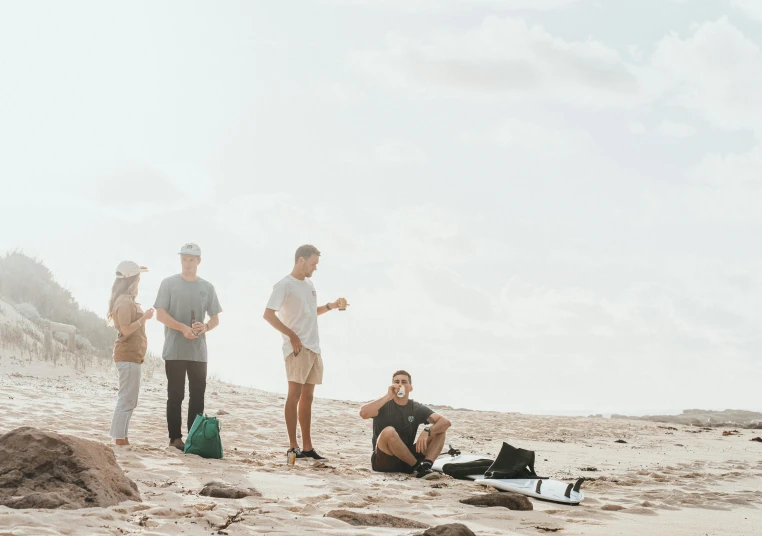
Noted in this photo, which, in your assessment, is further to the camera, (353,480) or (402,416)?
(402,416)

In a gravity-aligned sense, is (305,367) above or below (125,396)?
above

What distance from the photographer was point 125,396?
7.25m

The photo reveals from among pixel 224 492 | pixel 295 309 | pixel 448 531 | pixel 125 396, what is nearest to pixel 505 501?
pixel 448 531

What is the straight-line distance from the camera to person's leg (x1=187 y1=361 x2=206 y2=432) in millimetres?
7496

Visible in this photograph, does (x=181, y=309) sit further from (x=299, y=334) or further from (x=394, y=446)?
(x=394, y=446)

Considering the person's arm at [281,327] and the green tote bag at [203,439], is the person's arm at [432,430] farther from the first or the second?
the green tote bag at [203,439]

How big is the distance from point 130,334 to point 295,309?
152cm

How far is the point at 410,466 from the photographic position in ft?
22.8

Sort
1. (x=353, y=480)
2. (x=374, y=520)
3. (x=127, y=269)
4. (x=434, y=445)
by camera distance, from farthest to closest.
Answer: (x=127, y=269)
(x=434, y=445)
(x=353, y=480)
(x=374, y=520)

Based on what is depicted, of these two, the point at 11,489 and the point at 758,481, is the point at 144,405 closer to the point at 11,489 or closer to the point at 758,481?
the point at 11,489

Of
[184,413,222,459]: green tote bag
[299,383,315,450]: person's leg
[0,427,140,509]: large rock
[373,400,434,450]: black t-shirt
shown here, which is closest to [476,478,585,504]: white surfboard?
[373,400,434,450]: black t-shirt

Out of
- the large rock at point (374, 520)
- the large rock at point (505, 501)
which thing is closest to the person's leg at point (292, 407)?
the large rock at point (505, 501)

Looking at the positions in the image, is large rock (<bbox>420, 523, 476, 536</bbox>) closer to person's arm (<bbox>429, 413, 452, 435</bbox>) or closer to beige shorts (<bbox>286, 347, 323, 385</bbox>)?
person's arm (<bbox>429, 413, 452, 435</bbox>)

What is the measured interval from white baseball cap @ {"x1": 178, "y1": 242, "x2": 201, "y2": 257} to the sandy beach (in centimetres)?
186
